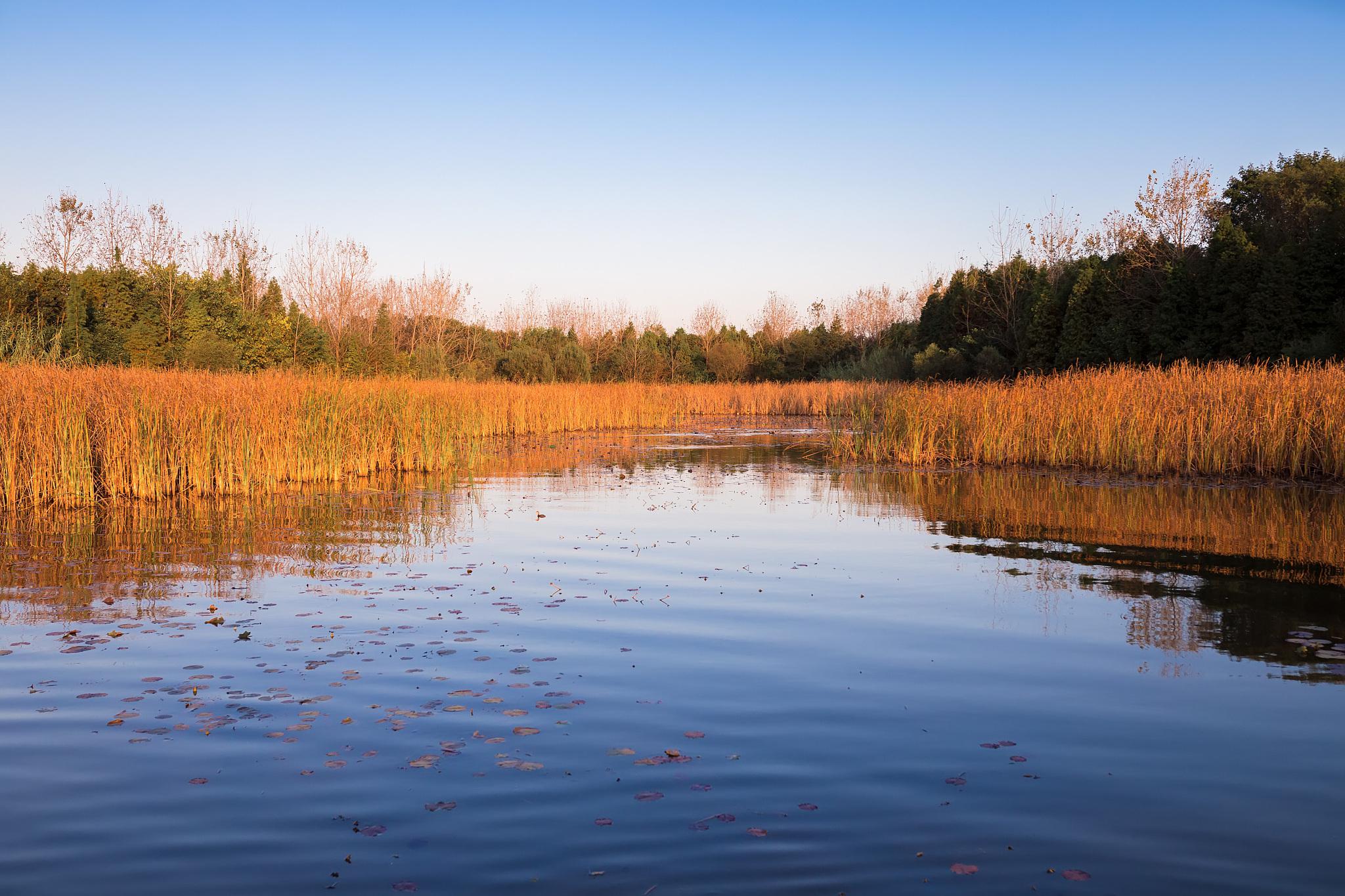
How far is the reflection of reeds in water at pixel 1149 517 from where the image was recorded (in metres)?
9.76

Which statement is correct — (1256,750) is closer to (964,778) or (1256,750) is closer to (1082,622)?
(964,778)

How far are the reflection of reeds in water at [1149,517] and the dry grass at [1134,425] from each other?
110 centimetres

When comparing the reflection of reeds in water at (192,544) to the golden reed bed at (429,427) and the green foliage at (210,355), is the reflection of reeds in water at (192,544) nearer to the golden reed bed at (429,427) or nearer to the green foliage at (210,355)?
the golden reed bed at (429,427)

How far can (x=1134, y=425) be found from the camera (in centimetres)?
1831

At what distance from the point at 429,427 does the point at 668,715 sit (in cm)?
1594

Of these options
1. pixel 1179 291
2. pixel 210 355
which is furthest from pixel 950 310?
pixel 210 355

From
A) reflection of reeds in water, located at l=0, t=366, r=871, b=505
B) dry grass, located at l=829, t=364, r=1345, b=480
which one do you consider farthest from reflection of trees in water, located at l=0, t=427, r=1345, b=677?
dry grass, located at l=829, t=364, r=1345, b=480

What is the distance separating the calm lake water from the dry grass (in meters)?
6.48

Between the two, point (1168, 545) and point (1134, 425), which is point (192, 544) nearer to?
point (1168, 545)

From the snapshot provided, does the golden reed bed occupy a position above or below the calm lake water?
above

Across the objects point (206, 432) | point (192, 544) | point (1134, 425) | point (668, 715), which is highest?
point (206, 432)

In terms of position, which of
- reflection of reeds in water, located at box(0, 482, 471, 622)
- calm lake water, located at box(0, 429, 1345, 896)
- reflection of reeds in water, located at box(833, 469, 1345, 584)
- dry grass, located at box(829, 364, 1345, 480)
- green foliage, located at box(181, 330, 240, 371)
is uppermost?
green foliage, located at box(181, 330, 240, 371)

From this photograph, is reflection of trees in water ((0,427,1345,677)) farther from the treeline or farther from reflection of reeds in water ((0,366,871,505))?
the treeline

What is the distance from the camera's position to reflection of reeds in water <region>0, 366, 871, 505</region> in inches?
517
